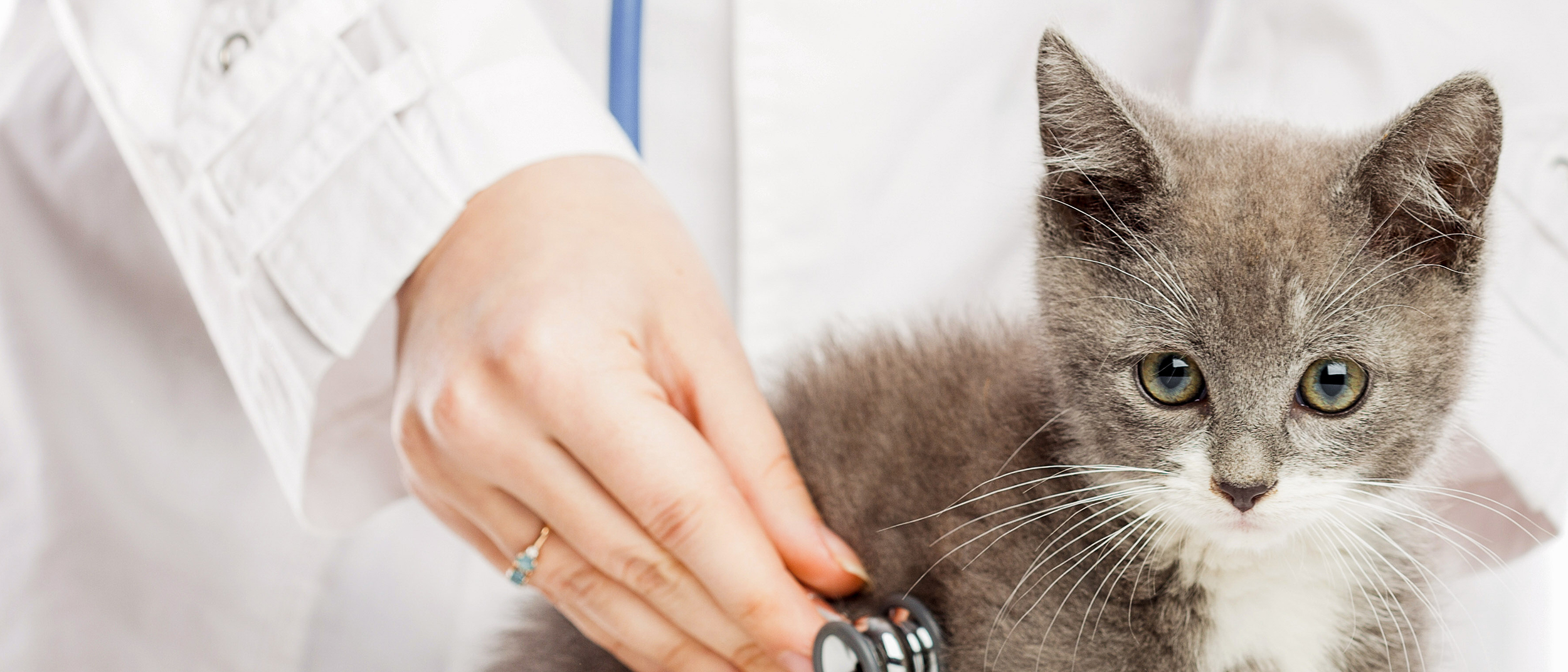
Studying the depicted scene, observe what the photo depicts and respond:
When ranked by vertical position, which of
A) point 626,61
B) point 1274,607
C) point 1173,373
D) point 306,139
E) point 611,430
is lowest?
point 1274,607

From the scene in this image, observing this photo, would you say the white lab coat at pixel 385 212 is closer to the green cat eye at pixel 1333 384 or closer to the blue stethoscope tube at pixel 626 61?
the blue stethoscope tube at pixel 626 61

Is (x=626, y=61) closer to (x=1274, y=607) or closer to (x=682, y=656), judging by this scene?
(x=682, y=656)

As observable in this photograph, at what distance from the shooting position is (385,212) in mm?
1007

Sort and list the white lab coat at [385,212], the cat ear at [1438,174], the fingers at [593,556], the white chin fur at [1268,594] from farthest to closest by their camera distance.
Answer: the white lab coat at [385,212] → the fingers at [593,556] → the white chin fur at [1268,594] → the cat ear at [1438,174]

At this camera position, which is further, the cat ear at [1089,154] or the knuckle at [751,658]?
the knuckle at [751,658]

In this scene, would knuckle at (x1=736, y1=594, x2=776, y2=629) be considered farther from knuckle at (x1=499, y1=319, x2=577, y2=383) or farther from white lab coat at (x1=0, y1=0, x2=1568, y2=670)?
white lab coat at (x1=0, y1=0, x2=1568, y2=670)

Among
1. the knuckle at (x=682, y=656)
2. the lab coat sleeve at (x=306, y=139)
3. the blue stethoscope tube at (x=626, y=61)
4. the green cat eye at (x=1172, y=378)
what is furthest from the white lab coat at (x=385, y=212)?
the knuckle at (x=682, y=656)

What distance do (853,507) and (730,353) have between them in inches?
7.3

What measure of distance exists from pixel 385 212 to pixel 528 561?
0.37 metres

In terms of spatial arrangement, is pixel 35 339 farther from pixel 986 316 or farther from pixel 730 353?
pixel 986 316

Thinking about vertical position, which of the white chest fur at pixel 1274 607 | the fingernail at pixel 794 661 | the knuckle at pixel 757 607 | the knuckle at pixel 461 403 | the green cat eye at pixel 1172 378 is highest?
the knuckle at pixel 461 403

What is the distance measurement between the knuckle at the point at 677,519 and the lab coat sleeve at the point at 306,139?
347 millimetres

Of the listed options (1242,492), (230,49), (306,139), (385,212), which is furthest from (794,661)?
(230,49)

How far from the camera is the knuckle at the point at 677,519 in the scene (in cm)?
90
